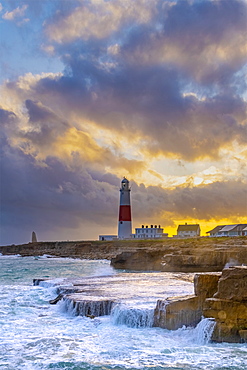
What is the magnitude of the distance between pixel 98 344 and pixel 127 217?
59844 mm

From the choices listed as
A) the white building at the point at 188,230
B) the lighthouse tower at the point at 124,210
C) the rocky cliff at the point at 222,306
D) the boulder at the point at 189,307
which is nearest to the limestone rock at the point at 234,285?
the rocky cliff at the point at 222,306

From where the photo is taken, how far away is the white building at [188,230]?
9200 cm

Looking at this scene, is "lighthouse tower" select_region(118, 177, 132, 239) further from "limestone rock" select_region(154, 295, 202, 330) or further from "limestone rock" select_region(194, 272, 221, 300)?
"limestone rock" select_region(194, 272, 221, 300)

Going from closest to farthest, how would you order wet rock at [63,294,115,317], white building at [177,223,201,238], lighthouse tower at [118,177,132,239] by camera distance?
wet rock at [63,294,115,317]
lighthouse tower at [118,177,132,239]
white building at [177,223,201,238]

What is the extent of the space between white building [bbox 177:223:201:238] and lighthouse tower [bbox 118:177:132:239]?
22.6m

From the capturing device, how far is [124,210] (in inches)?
2852

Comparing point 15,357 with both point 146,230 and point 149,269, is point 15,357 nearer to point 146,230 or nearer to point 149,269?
point 149,269

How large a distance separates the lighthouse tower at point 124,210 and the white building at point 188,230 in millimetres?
22649


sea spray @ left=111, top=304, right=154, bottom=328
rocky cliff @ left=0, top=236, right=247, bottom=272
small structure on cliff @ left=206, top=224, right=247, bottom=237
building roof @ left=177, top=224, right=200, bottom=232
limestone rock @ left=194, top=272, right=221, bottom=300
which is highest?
building roof @ left=177, top=224, right=200, bottom=232

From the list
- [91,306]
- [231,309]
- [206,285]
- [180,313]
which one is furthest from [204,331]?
[91,306]

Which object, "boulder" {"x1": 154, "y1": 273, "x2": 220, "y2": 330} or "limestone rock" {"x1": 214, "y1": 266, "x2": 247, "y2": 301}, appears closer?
"limestone rock" {"x1": 214, "y1": 266, "x2": 247, "y2": 301}

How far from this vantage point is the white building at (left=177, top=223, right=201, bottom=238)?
92000 millimetres

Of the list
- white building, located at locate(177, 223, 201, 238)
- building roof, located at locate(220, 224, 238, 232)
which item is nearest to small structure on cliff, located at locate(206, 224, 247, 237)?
building roof, located at locate(220, 224, 238, 232)

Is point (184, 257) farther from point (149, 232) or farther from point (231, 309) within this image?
point (149, 232)
